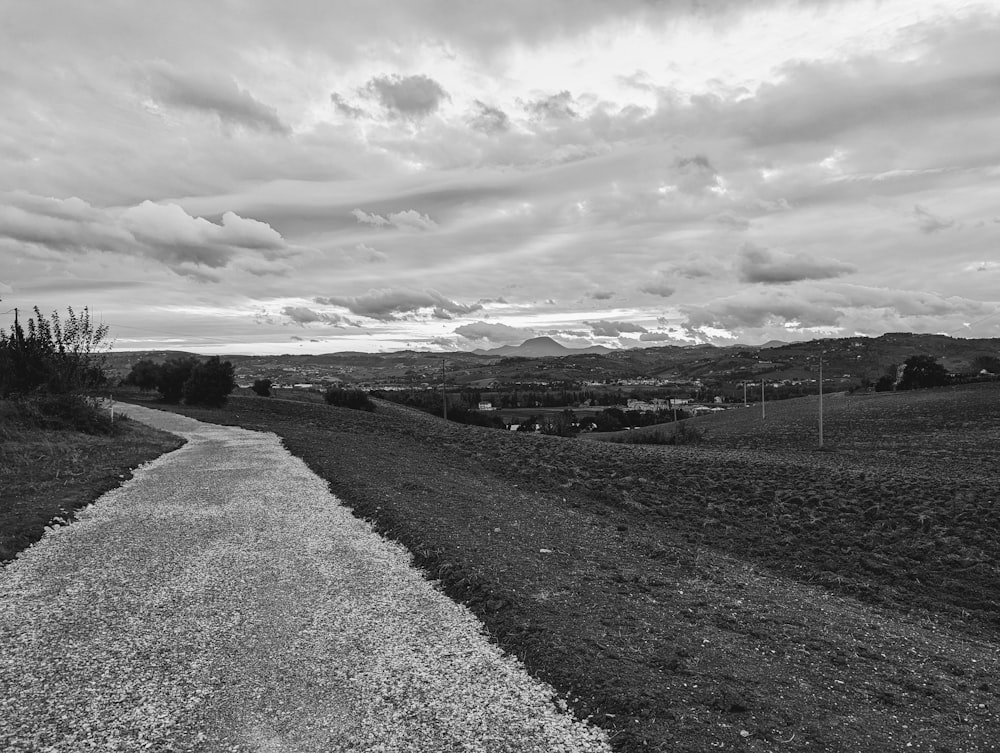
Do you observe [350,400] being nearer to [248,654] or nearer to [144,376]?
[144,376]

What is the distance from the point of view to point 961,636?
8.82m

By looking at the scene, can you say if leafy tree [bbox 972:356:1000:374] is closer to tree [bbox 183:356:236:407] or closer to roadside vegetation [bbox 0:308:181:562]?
tree [bbox 183:356:236:407]

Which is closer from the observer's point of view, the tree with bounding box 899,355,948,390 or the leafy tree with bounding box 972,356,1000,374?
the tree with bounding box 899,355,948,390

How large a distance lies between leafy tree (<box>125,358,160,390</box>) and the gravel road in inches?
2547

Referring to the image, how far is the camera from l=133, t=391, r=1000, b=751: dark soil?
18.0 ft

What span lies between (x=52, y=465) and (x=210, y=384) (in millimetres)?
34427

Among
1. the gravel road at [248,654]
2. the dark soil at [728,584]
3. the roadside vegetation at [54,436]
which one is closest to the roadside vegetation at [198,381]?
the roadside vegetation at [54,436]

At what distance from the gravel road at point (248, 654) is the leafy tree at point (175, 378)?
4884 centimetres

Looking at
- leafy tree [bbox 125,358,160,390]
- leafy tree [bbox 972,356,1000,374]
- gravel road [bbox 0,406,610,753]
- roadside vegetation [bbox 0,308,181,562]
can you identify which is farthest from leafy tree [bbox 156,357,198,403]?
leafy tree [bbox 972,356,1000,374]

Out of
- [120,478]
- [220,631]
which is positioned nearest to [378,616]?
[220,631]

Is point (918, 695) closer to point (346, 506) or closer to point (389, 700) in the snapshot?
point (389, 700)

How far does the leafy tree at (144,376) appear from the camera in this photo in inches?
2645

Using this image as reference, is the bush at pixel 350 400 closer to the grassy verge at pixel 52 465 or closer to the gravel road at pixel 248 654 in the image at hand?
the grassy verge at pixel 52 465

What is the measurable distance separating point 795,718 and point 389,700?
3.91m
